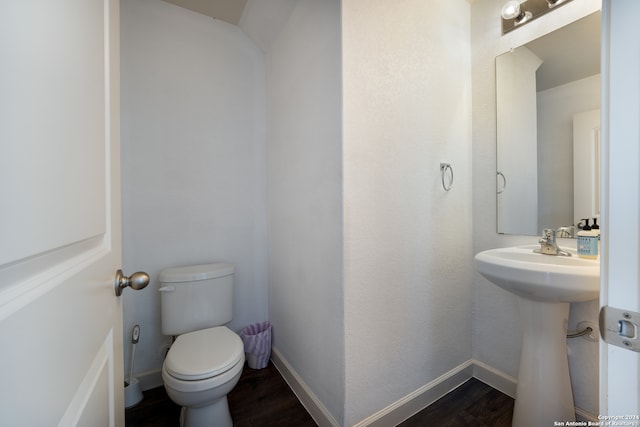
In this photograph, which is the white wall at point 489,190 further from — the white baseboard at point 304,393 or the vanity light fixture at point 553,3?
the white baseboard at point 304,393

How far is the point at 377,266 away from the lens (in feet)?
4.25

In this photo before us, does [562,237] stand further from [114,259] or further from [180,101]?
[180,101]

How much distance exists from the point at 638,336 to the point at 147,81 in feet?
7.55

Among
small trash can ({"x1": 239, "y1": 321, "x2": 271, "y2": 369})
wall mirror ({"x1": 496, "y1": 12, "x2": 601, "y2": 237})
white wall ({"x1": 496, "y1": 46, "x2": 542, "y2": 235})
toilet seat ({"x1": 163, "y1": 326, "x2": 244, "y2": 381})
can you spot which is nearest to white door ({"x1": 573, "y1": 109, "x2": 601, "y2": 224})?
wall mirror ({"x1": 496, "y1": 12, "x2": 601, "y2": 237})

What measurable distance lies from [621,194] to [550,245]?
1.10 metres

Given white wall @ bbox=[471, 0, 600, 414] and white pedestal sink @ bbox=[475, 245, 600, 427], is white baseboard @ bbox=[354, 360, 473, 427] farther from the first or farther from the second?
white pedestal sink @ bbox=[475, 245, 600, 427]

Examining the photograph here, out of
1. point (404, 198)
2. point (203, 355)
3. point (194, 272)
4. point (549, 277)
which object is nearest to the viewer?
point (549, 277)

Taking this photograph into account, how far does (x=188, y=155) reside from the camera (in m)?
1.79

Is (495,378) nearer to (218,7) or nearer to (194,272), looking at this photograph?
(194,272)

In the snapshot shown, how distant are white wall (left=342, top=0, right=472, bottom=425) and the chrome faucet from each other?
1.38ft

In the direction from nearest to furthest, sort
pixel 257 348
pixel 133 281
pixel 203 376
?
1. pixel 133 281
2. pixel 203 376
3. pixel 257 348

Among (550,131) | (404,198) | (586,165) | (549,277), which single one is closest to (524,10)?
(550,131)

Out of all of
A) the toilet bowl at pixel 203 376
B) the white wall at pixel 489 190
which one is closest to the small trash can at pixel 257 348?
the toilet bowl at pixel 203 376

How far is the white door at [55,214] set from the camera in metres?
0.25
